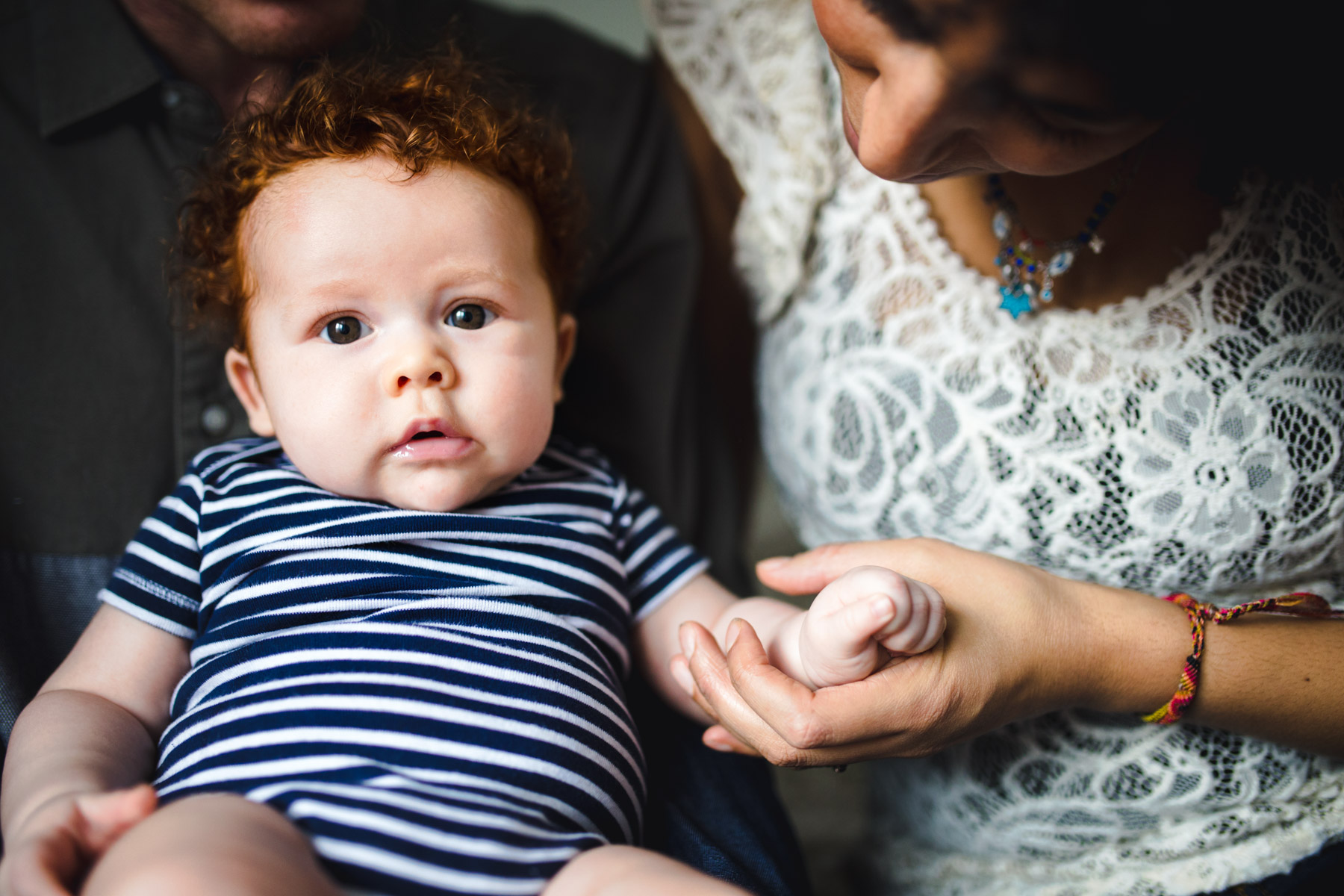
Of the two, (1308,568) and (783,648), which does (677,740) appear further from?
(1308,568)

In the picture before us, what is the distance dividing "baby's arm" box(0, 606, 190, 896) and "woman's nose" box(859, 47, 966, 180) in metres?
0.72

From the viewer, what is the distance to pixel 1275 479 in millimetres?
833

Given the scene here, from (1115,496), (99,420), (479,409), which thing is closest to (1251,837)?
(1115,496)

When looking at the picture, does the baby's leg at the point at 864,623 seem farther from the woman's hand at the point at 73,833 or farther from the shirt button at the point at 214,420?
the shirt button at the point at 214,420

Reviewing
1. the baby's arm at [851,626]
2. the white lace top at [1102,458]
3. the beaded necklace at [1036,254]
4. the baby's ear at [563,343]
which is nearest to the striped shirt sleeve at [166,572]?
the baby's ear at [563,343]

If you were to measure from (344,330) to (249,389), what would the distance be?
0.59ft

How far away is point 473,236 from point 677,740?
1.90ft

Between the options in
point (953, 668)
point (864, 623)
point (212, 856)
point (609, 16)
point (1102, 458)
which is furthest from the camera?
point (609, 16)

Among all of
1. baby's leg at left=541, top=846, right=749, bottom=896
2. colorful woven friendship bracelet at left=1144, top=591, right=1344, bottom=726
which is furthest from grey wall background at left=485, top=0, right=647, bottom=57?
baby's leg at left=541, top=846, right=749, bottom=896

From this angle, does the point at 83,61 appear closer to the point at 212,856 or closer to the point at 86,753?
the point at 86,753

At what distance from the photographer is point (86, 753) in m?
0.67

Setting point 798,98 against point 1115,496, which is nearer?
point 1115,496

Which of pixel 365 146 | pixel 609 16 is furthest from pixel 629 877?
pixel 609 16

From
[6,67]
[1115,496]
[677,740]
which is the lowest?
[677,740]
